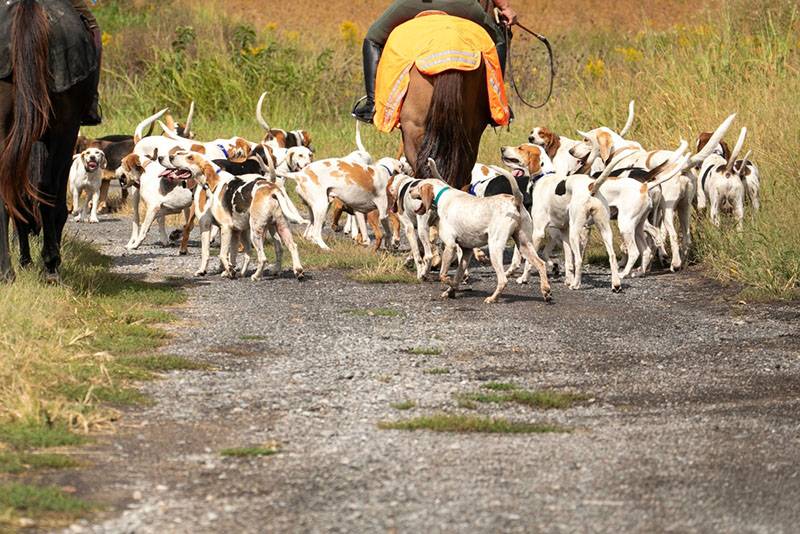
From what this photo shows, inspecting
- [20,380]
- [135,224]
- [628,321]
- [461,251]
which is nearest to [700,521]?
[20,380]

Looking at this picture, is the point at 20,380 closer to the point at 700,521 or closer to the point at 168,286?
the point at 700,521

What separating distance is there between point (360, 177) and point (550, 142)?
1722 millimetres

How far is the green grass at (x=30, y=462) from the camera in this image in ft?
19.5

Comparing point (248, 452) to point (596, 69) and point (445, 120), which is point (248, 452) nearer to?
point (445, 120)

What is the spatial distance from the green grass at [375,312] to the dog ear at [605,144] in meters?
3.85

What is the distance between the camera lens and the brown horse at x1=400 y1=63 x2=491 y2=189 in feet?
39.7

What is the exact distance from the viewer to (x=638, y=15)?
33.5m

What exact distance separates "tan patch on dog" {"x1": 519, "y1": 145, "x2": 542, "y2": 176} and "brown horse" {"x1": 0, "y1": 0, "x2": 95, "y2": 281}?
4.57m

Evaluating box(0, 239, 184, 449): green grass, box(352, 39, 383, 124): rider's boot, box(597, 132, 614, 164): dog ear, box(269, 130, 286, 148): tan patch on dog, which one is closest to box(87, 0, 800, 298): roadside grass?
box(597, 132, 614, 164): dog ear

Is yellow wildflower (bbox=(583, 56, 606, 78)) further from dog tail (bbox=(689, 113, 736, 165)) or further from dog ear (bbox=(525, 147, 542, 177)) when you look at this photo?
dog tail (bbox=(689, 113, 736, 165))

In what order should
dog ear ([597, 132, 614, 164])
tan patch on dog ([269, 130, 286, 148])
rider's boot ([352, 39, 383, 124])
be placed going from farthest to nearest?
tan patch on dog ([269, 130, 286, 148]) < dog ear ([597, 132, 614, 164]) < rider's boot ([352, 39, 383, 124])

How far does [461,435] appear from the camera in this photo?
6.63 meters

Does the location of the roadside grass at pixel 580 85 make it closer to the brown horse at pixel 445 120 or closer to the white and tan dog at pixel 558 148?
the white and tan dog at pixel 558 148

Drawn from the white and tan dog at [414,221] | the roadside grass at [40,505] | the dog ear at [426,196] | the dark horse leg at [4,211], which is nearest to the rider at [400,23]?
the white and tan dog at [414,221]
